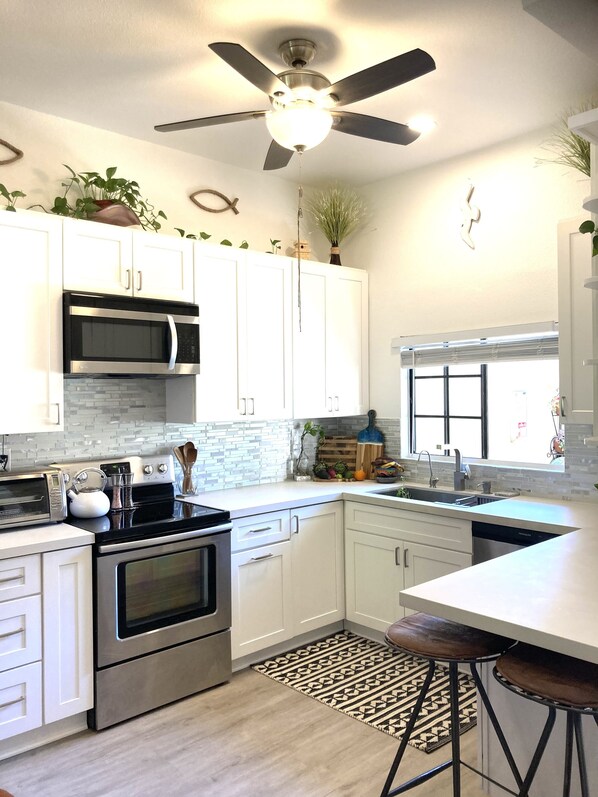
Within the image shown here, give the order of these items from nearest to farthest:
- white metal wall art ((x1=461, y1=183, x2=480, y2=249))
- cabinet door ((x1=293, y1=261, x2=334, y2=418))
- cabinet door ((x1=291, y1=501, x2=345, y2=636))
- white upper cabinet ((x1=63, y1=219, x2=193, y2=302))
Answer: white upper cabinet ((x1=63, y1=219, x2=193, y2=302)) → cabinet door ((x1=291, y1=501, x2=345, y2=636)) → white metal wall art ((x1=461, y1=183, x2=480, y2=249)) → cabinet door ((x1=293, y1=261, x2=334, y2=418))

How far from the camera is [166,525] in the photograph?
2.95 metres

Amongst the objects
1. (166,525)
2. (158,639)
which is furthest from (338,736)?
(166,525)

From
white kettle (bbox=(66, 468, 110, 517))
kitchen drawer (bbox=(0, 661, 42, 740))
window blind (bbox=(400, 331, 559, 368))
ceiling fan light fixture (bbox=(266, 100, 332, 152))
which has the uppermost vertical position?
ceiling fan light fixture (bbox=(266, 100, 332, 152))

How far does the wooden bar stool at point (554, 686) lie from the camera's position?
1.58 m

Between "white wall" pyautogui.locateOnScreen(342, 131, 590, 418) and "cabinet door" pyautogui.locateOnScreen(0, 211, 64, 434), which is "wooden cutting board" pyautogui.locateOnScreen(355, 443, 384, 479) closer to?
"white wall" pyautogui.locateOnScreen(342, 131, 590, 418)

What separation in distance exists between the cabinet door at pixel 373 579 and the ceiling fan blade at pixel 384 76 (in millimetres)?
2228

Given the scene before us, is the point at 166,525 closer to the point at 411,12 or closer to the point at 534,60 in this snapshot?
the point at 411,12

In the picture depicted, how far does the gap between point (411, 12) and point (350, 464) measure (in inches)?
106

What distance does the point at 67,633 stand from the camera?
2.67m

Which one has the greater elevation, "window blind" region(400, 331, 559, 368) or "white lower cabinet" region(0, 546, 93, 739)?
"window blind" region(400, 331, 559, 368)

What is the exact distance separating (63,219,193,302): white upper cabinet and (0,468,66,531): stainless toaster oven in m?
0.86

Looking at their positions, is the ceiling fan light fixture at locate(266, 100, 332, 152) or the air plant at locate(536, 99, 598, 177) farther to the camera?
the air plant at locate(536, 99, 598, 177)

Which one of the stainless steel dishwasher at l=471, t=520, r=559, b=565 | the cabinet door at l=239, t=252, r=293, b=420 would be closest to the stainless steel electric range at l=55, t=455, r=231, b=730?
the cabinet door at l=239, t=252, r=293, b=420

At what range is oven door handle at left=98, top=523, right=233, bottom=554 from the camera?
9.08 ft
